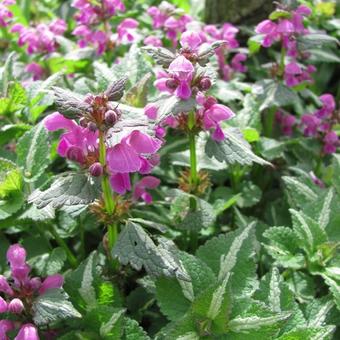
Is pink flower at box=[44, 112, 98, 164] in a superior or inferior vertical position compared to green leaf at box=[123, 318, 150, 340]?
superior

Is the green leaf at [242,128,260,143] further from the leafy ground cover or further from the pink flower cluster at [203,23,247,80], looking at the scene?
the pink flower cluster at [203,23,247,80]

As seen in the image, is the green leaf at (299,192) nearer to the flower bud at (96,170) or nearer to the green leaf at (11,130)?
the flower bud at (96,170)

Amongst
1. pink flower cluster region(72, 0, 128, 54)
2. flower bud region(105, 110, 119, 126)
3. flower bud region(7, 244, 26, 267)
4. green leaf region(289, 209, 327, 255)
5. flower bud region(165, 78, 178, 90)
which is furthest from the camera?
pink flower cluster region(72, 0, 128, 54)

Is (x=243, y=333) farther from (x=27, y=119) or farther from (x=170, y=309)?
(x=27, y=119)

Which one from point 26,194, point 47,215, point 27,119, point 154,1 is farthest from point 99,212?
point 154,1

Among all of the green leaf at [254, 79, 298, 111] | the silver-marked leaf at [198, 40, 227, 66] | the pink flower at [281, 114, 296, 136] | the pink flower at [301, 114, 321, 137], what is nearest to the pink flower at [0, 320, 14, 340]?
the silver-marked leaf at [198, 40, 227, 66]

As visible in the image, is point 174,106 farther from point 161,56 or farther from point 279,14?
point 279,14
